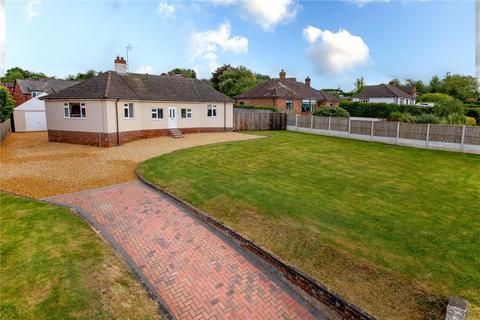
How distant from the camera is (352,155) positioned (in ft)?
58.0

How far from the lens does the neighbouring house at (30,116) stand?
31422mm

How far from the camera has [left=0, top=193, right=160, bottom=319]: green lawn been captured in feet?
17.1

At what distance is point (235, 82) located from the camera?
185 feet

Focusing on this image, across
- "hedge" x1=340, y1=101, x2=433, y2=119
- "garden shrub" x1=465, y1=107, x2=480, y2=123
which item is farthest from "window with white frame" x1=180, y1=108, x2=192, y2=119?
"garden shrub" x1=465, y1=107, x2=480, y2=123

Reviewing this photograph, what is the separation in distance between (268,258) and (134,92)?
20.9m

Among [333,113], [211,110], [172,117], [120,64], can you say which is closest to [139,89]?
[120,64]

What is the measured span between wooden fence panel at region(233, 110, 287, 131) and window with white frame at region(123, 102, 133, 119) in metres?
11.2

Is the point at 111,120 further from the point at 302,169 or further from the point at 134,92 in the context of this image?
the point at 302,169

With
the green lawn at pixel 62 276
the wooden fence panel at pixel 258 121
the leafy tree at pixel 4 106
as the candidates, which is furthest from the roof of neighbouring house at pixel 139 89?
the green lawn at pixel 62 276

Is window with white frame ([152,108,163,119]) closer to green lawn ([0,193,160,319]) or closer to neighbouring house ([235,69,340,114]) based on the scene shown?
green lawn ([0,193,160,319])

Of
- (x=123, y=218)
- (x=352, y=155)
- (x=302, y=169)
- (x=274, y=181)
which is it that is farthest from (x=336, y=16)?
(x=123, y=218)

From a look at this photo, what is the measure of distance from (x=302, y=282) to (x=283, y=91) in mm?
38395

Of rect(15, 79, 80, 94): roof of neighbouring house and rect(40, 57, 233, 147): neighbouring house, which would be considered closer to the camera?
rect(40, 57, 233, 147): neighbouring house

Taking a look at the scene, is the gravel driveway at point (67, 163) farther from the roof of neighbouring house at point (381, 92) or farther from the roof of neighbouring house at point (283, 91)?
the roof of neighbouring house at point (381, 92)
